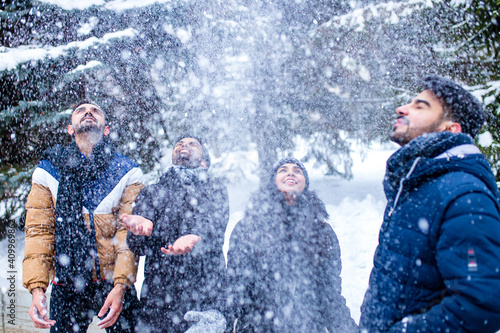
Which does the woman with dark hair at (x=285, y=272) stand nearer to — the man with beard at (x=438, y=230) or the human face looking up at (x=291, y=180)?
the human face looking up at (x=291, y=180)

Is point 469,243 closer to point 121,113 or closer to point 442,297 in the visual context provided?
point 442,297

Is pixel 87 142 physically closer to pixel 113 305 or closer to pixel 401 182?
pixel 113 305

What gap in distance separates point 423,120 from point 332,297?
1.67m

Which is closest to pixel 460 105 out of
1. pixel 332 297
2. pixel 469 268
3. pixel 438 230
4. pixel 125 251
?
pixel 438 230

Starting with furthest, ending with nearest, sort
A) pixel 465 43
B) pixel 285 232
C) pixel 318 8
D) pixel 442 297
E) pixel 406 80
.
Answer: pixel 318 8, pixel 406 80, pixel 465 43, pixel 285 232, pixel 442 297

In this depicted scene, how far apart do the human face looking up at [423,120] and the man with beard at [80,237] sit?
2085 mm

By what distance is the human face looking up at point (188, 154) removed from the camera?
2.78 meters

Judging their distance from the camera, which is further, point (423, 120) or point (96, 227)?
point (96, 227)

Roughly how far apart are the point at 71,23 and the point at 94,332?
532 cm

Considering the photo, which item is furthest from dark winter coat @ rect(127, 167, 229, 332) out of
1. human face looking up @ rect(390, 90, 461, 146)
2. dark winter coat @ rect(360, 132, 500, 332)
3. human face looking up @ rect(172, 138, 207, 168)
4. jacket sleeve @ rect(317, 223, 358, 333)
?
human face looking up @ rect(390, 90, 461, 146)

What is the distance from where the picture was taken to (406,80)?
20.7ft

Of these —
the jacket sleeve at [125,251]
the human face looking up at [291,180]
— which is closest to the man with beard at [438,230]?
the human face looking up at [291,180]

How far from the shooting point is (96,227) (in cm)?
246

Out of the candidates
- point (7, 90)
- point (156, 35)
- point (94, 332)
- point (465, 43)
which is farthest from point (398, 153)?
point (7, 90)
